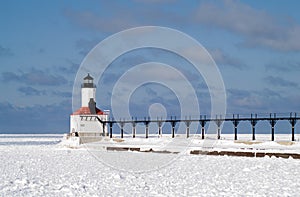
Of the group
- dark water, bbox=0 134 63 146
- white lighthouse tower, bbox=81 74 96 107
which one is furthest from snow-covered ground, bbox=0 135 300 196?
white lighthouse tower, bbox=81 74 96 107

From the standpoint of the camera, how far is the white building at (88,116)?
2405 inches

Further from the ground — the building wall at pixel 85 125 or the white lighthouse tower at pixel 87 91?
the white lighthouse tower at pixel 87 91

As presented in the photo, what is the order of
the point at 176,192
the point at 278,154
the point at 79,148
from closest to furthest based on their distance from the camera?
1. the point at 176,192
2. the point at 278,154
3. the point at 79,148

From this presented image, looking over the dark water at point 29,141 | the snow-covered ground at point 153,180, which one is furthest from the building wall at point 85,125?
the snow-covered ground at point 153,180

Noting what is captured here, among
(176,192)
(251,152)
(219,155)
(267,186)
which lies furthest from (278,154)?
(176,192)

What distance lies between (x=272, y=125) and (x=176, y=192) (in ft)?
131

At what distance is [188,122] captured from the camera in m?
61.7

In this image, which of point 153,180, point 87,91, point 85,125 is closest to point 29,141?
point 85,125

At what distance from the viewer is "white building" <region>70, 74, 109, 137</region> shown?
200ft

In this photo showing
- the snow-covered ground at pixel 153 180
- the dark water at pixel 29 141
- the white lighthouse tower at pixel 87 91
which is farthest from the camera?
the white lighthouse tower at pixel 87 91

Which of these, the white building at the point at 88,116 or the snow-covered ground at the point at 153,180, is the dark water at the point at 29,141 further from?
the snow-covered ground at the point at 153,180

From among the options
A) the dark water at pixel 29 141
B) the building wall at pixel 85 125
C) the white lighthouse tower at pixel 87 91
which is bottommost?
the dark water at pixel 29 141

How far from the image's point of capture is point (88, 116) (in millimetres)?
61750

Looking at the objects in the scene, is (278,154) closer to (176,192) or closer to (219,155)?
(219,155)
